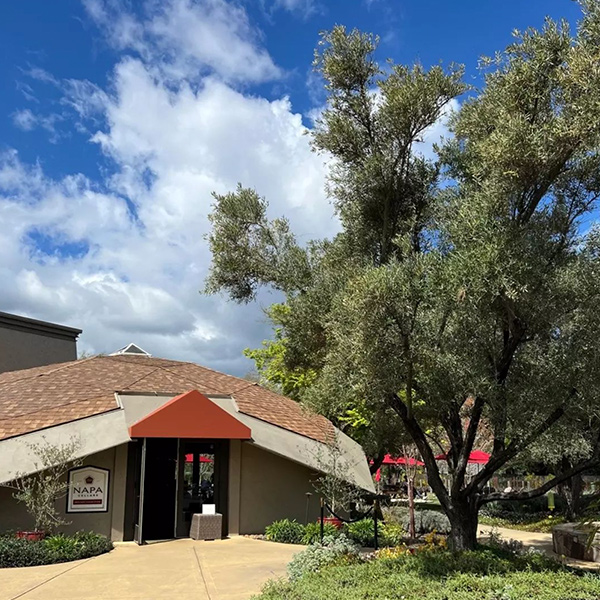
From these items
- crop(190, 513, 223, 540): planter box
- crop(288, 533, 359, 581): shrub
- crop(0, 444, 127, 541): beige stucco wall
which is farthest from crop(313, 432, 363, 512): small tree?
crop(0, 444, 127, 541): beige stucco wall

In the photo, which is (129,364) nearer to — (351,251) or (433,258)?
(351,251)

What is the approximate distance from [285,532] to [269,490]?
68.9 inches

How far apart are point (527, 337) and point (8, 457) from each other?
1133 centimetres

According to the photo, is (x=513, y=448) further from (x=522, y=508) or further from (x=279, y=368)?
(x=522, y=508)

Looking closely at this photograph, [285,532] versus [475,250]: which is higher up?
[475,250]

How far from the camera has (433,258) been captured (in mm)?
9297

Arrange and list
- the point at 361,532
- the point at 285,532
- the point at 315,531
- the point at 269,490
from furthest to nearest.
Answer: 1. the point at 269,490
2. the point at 285,532
3. the point at 315,531
4. the point at 361,532

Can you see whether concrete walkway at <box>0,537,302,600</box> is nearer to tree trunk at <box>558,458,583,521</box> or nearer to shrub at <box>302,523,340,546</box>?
shrub at <box>302,523,340,546</box>

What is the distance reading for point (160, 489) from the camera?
15.5 m

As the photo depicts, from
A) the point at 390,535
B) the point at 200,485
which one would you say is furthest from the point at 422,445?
the point at 200,485

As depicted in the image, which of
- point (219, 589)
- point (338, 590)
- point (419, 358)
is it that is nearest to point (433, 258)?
point (419, 358)

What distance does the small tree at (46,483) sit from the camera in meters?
12.8

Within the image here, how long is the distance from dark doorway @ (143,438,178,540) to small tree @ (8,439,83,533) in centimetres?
195

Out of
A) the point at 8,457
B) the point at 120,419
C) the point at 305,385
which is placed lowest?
the point at 8,457
